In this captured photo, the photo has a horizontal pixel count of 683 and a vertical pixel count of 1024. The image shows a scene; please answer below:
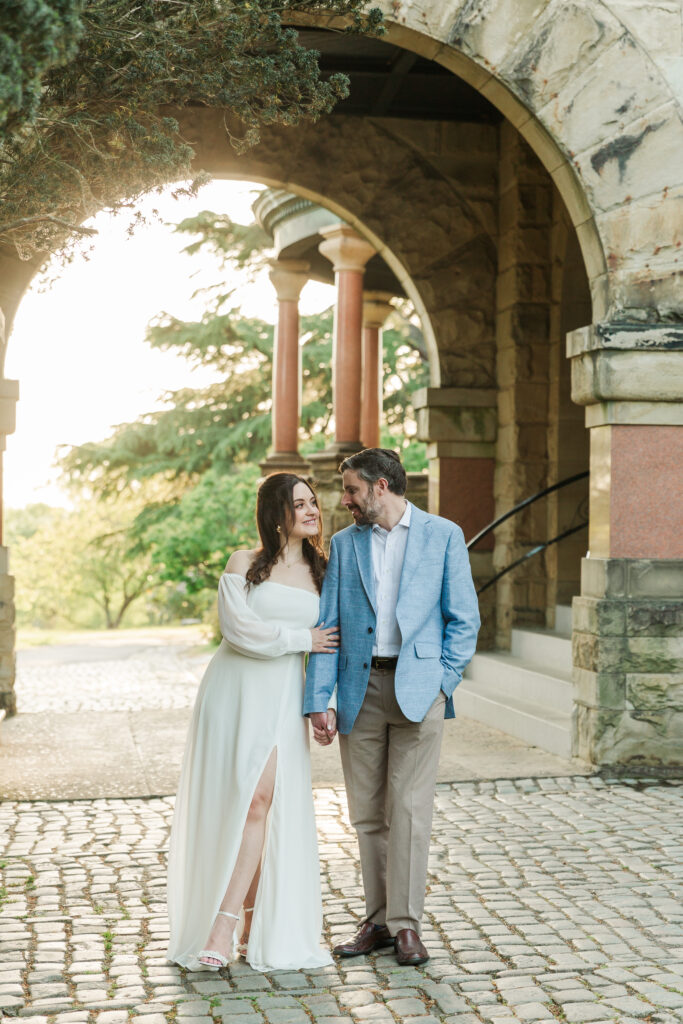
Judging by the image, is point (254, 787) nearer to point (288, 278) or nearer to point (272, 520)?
point (272, 520)

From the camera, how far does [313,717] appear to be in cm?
405

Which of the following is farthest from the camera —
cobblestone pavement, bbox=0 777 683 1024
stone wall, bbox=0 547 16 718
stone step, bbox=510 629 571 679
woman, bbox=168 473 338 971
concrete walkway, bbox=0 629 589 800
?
stone step, bbox=510 629 571 679

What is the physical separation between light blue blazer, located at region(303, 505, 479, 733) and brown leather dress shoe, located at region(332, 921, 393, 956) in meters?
0.68

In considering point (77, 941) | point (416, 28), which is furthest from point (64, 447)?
point (77, 941)

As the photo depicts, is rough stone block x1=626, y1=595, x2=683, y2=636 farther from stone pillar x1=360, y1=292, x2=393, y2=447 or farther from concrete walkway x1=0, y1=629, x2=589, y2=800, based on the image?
stone pillar x1=360, y1=292, x2=393, y2=447

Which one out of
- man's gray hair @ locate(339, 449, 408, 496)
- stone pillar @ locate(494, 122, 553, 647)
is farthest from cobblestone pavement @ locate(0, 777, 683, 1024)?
stone pillar @ locate(494, 122, 553, 647)

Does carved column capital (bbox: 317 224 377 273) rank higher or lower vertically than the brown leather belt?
higher

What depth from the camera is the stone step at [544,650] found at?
9203 mm

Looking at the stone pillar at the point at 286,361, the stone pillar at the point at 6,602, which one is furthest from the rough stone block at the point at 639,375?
the stone pillar at the point at 286,361

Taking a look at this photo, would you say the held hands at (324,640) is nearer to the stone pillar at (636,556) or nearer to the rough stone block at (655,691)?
the stone pillar at (636,556)

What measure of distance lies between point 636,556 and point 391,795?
3400 mm

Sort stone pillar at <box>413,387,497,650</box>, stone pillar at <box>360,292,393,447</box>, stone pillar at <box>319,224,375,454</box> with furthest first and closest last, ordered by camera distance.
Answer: stone pillar at <box>360,292,393,447</box> → stone pillar at <box>319,224,375,454</box> → stone pillar at <box>413,387,497,650</box>

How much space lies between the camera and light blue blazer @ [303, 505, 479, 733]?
402cm

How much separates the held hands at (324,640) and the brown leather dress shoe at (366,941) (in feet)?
3.09
